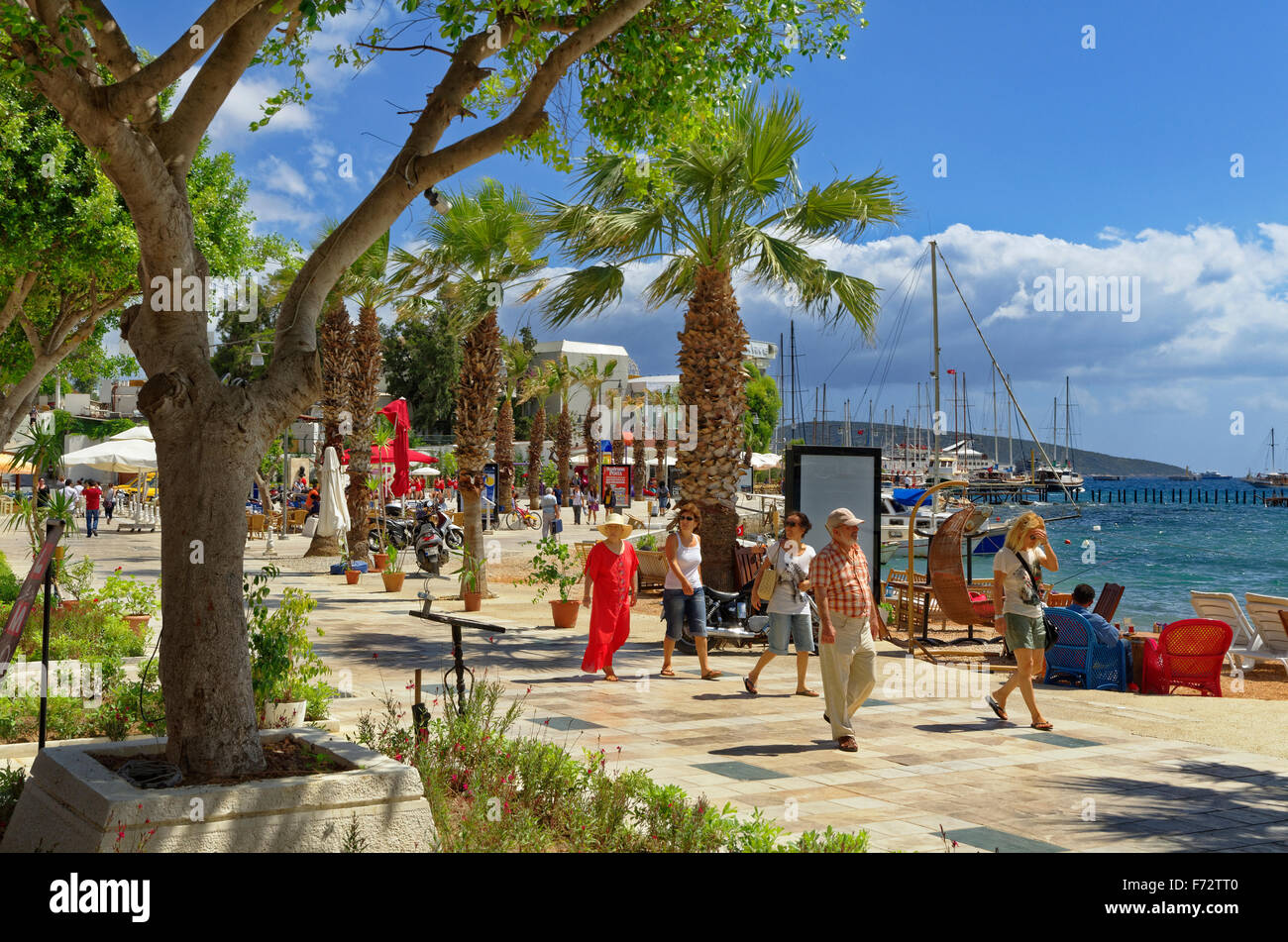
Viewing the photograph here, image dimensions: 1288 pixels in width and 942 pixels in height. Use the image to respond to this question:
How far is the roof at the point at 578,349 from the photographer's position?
90.8 m

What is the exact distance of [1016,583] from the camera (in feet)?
29.6

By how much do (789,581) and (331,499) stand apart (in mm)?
15270

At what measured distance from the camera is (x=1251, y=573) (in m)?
46.8

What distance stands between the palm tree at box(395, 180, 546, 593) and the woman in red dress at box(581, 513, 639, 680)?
6.89m

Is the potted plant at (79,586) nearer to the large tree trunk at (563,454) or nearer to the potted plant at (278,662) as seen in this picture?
the potted plant at (278,662)

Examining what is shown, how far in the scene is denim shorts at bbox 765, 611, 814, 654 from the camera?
34.0ft

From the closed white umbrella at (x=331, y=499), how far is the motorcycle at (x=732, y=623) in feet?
38.4

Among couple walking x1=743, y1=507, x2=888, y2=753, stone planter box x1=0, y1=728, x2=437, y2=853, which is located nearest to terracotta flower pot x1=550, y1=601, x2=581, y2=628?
couple walking x1=743, y1=507, x2=888, y2=753

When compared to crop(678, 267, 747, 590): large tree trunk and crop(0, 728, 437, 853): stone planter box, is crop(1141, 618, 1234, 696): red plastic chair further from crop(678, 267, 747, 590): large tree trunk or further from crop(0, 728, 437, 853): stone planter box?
crop(0, 728, 437, 853): stone planter box

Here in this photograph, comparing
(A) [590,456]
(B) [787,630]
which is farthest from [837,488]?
(A) [590,456]

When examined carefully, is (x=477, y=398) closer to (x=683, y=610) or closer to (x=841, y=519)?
(x=683, y=610)
